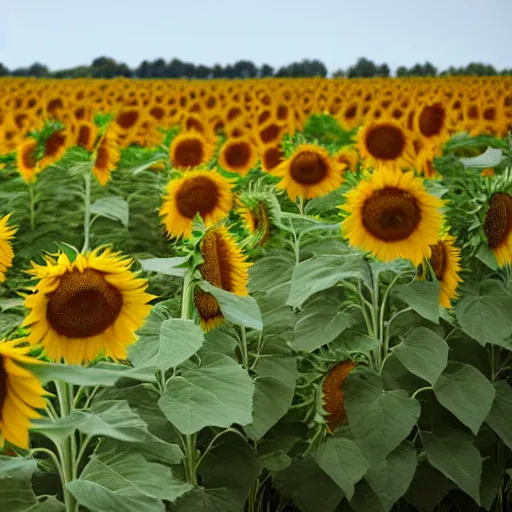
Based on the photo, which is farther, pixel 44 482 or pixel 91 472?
pixel 44 482

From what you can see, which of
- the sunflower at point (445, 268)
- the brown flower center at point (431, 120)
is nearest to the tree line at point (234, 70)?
the brown flower center at point (431, 120)

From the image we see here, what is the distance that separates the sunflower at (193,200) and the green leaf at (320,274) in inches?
28.9

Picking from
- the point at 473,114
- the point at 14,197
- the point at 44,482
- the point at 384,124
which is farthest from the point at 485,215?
the point at 473,114

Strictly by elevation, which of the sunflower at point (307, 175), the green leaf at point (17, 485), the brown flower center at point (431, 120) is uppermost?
the brown flower center at point (431, 120)

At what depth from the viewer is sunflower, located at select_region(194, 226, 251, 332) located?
199 centimetres

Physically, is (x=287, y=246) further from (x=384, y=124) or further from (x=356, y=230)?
(x=384, y=124)

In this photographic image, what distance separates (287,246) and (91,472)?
1.27m

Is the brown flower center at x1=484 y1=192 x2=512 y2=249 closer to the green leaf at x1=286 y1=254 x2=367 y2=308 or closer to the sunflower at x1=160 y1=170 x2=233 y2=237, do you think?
the green leaf at x1=286 y1=254 x2=367 y2=308

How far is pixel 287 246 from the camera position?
2756 mm

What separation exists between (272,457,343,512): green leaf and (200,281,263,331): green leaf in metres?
0.55

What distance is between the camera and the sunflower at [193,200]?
295cm

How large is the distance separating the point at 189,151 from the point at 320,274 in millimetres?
2583

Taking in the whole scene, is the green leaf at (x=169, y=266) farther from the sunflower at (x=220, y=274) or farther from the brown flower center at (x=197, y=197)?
the brown flower center at (x=197, y=197)

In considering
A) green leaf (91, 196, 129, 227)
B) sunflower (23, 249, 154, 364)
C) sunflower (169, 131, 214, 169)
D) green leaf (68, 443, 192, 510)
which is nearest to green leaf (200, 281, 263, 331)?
sunflower (23, 249, 154, 364)
